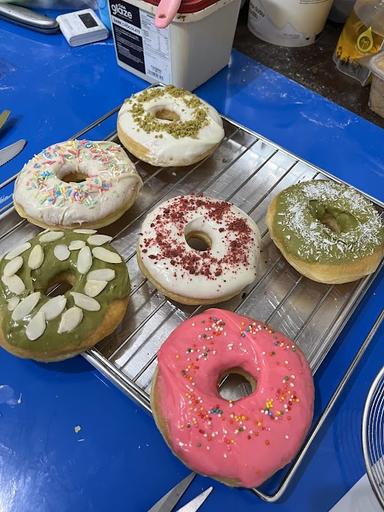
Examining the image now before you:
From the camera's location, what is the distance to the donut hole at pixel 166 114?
149 cm

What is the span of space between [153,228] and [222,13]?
0.81 meters

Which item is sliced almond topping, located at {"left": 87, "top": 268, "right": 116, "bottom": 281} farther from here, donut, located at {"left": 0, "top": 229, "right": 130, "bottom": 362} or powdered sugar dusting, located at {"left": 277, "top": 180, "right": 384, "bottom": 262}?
Answer: powdered sugar dusting, located at {"left": 277, "top": 180, "right": 384, "bottom": 262}

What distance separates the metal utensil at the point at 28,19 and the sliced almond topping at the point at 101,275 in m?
1.28

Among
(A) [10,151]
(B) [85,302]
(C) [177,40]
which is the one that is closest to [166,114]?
(C) [177,40]

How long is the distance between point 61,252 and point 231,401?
21.1 inches

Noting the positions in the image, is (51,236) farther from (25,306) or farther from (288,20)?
(288,20)

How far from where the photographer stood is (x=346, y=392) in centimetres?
113

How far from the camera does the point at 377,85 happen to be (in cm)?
164

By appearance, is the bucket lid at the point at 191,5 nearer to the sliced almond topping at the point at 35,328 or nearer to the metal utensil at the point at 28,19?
the metal utensil at the point at 28,19

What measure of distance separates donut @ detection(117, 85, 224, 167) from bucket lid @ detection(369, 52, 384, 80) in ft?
1.80

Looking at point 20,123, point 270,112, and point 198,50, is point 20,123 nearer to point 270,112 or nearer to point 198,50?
point 198,50

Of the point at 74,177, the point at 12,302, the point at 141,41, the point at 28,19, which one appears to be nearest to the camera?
the point at 12,302

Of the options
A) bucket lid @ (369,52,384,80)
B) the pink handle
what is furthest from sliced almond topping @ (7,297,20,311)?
bucket lid @ (369,52,384,80)

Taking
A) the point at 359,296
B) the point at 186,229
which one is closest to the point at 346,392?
the point at 359,296
